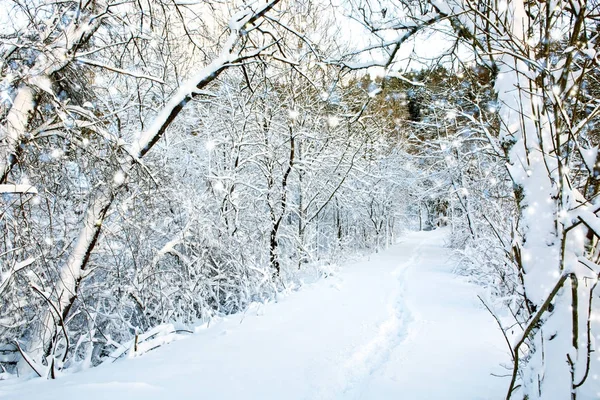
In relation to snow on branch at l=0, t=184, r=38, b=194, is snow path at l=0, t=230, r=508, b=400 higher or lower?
lower

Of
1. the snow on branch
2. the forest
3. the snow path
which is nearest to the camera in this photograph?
the forest

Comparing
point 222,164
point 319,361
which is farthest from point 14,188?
point 222,164

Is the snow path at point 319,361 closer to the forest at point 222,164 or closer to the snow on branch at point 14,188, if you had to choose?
the forest at point 222,164

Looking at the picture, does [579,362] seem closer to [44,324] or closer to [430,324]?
[430,324]

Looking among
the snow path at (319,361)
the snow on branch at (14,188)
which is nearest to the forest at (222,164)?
the snow on branch at (14,188)

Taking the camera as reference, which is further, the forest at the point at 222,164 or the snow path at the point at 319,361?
the snow path at the point at 319,361

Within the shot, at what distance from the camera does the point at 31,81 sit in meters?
2.47

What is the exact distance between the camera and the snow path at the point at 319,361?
2.59m

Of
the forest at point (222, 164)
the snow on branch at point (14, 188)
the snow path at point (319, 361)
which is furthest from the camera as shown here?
the snow path at point (319, 361)

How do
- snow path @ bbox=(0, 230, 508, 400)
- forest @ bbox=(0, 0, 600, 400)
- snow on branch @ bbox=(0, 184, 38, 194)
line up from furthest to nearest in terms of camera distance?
snow path @ bbox=(0, 230, 508, 400), snow on branch @ bbox=(0, 184, 38, 194), forest @ bbox=(0, 0, 600, 400)

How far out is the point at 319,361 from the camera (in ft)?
10.6

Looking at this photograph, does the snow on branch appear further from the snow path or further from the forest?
the snow path

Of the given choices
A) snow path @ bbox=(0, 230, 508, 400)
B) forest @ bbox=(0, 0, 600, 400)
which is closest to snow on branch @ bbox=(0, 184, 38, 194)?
forest @ bbox=(0, 0, 600, 400)

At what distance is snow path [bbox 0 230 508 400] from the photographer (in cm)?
259
